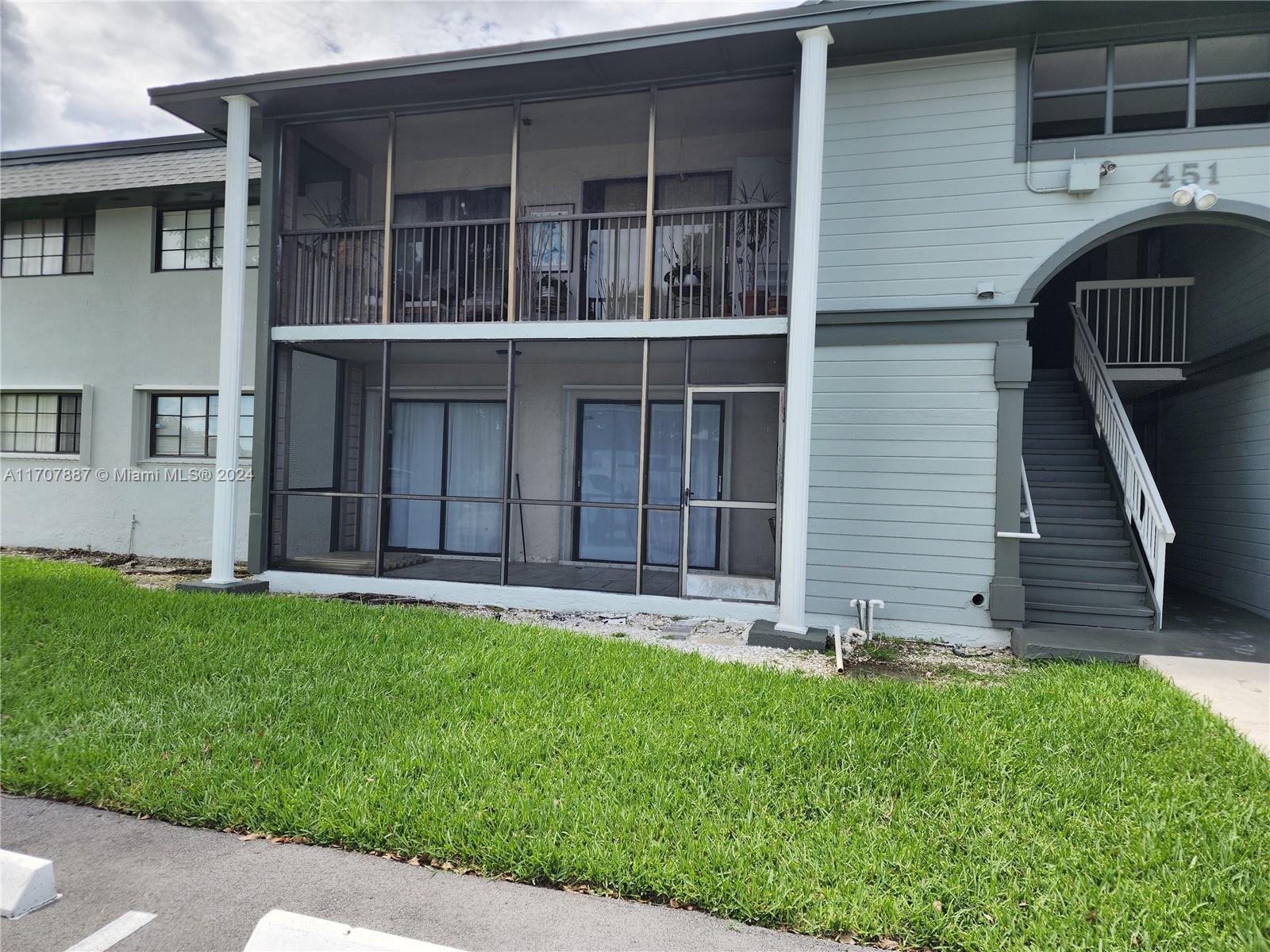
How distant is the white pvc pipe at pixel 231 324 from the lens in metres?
7.46

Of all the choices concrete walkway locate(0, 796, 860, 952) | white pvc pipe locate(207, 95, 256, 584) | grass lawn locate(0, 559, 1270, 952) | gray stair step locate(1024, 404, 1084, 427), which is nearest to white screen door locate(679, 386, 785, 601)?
gray stair step locate(1024, 404, 1084, 427)

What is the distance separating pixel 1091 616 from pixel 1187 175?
377cm

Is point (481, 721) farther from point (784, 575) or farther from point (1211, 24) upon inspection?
point (1211, 24)

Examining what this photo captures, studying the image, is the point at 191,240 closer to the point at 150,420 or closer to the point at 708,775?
the point at 150,420

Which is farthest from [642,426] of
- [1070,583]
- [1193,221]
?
[1193,221]

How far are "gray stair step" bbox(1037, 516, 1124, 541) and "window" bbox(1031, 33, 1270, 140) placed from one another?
352 cm

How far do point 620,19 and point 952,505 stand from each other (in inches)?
207

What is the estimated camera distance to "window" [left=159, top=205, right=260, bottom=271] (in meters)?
9.80

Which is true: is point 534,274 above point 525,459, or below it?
above

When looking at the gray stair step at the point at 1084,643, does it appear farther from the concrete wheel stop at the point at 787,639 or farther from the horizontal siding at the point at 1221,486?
the horizontal siding at the point at 1221,486

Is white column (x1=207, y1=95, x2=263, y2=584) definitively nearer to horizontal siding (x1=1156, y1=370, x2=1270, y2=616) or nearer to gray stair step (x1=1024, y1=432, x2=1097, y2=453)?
gray stair step (x1=1024, y1=432, x2=1097, y2=453)

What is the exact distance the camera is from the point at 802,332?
20.0ft

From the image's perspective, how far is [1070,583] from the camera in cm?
665

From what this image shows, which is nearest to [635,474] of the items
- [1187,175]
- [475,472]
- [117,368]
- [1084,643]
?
[475,472]
